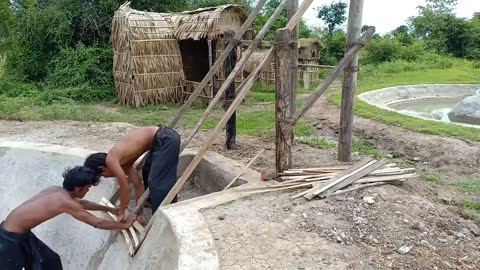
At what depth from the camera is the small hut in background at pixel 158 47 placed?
11.0 metres

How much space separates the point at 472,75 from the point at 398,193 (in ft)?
48.7

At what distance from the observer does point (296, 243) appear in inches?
132

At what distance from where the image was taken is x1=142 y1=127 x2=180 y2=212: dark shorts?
4492 millimetres

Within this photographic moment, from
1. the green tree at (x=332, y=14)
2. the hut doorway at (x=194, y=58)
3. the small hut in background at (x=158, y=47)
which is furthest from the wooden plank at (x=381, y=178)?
the green tree at (x=332, y=14)

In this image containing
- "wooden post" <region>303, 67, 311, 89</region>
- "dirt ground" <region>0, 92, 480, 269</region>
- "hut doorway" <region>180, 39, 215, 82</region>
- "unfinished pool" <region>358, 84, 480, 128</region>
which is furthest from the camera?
"wooden post" <region>303, 67, 311, 89</region>

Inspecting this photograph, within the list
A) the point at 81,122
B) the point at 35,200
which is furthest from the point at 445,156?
the point at 81,122

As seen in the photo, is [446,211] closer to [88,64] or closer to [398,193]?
[398,193]

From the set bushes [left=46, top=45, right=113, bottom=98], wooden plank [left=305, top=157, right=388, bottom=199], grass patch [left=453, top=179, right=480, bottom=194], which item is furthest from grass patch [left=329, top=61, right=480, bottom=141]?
bushes [left=46, top=45, right=113, bottom=98]

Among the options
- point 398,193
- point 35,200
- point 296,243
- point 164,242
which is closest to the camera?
point 296,243

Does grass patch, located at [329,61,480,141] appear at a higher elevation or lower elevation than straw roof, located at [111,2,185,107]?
lower

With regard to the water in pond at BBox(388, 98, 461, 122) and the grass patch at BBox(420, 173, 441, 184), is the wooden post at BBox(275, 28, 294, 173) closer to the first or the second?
the grass patch at BBox(420, 173, 441, 184)

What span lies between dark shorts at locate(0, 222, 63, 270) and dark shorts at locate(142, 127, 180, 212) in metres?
1.22

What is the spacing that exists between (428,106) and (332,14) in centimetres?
1226

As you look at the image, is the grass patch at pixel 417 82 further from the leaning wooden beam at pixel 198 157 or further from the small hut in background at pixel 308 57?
the leaning wooden beam at pixel 198 157
